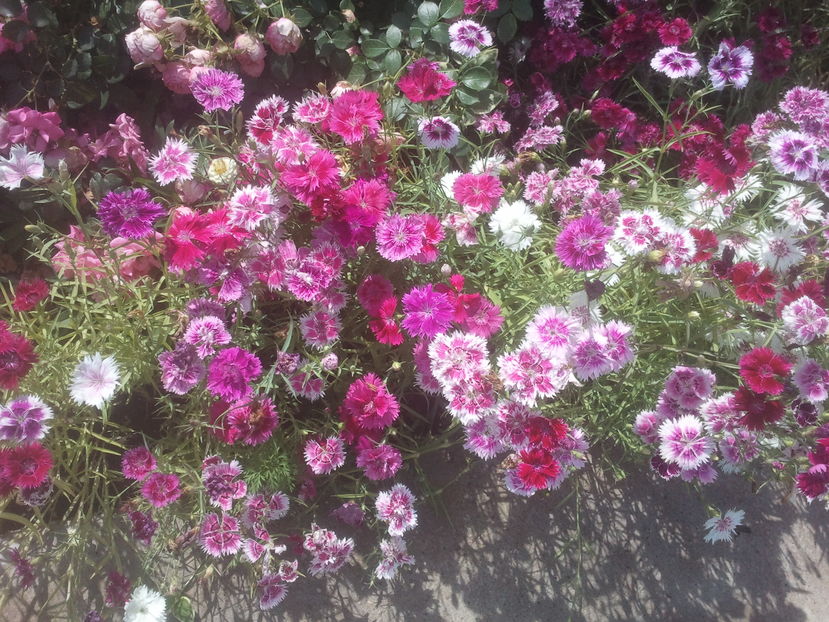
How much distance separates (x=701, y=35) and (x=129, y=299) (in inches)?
75.3

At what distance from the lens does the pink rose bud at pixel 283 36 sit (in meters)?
1.61

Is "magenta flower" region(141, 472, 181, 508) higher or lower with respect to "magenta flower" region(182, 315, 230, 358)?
lower

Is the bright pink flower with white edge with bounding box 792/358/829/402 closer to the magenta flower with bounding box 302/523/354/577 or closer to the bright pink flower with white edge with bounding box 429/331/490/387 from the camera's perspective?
the bright pink flower with white edge with bounding box 429/331/490/387

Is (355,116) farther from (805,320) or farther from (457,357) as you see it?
(805,320)

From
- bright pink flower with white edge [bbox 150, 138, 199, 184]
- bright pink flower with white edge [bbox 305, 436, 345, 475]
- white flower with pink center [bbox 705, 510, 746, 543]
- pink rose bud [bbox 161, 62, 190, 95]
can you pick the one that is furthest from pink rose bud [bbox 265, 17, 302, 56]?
white flower with pink center [bbox 705, 510, 746, 543]

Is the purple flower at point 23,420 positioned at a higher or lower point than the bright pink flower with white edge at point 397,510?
higher

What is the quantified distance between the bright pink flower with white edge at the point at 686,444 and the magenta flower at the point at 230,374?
33.0 inches

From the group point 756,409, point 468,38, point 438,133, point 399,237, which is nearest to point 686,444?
point 756,409

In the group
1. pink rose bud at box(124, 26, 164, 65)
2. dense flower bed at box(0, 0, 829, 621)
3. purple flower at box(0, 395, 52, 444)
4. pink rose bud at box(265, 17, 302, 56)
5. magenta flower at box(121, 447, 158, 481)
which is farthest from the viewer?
pink rose bud at box(265, 17, 302, 56)

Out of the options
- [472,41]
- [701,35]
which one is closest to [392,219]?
[472,41]

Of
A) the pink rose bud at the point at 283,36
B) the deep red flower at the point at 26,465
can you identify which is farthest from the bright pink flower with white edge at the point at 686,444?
the pink rose bud at the point at 283,36

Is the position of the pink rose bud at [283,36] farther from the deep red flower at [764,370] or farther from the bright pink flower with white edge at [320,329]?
the deep red flower at [764,370]

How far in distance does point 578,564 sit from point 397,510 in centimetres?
52

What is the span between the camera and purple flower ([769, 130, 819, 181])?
132cm
